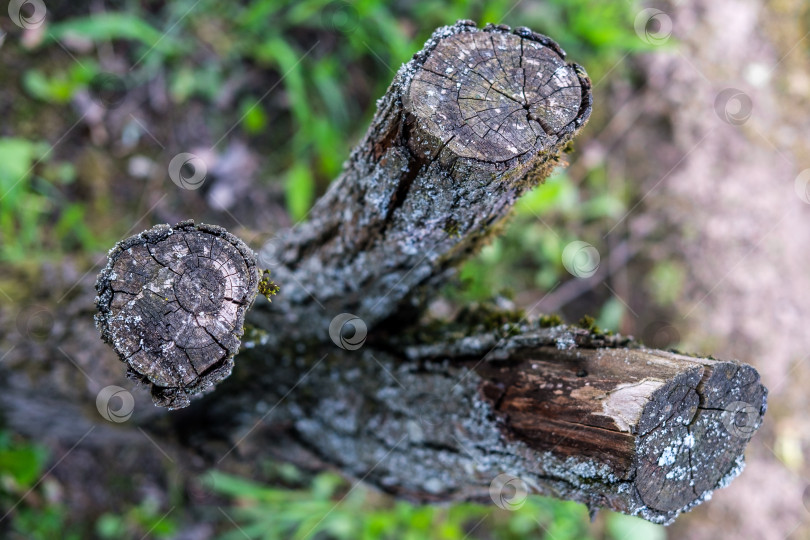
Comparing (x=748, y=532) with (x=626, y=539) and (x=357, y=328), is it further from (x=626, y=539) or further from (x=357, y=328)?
(x=357, y=328)

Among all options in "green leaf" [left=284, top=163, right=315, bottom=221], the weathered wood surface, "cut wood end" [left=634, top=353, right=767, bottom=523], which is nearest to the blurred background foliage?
"green leaf" [left=284, top=163, right=315, bottom=221]

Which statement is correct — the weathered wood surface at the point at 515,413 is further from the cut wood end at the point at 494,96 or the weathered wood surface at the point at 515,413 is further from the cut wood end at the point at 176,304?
the cut wood end at the point at 176,304

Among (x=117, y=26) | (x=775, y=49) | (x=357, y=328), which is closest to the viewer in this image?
(x=357, y=328)

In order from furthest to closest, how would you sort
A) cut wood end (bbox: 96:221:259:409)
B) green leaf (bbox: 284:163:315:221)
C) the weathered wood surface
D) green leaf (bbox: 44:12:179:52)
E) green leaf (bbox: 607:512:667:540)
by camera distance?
1. green leaf (bbox: 607:512:667:540)
2. green leaf (bbox: 284:163:315:221)
3. green leaf (bbox: 44:12:179:52)
4. the weathered wood surface
5. cut wood end (bbox: 96:221:259:409)

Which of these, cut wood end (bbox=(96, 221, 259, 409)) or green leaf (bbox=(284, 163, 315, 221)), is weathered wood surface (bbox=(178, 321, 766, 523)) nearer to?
cut wood end (bbox=(96, 221, 259, 409))

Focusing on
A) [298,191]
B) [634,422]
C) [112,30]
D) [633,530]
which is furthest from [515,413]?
[112,30]

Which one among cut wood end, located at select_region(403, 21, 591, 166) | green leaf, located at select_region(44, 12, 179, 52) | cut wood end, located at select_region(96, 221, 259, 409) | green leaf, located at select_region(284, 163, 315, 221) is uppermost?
cut wood end, located at select_region(403, 21, 591, 166)

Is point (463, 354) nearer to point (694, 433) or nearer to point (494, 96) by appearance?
point (694, 433)

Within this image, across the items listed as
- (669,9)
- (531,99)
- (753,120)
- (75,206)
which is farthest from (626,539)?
(75,206)
